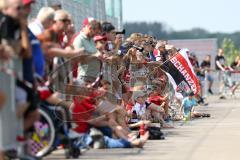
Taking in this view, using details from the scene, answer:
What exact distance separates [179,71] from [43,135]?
7.99 m

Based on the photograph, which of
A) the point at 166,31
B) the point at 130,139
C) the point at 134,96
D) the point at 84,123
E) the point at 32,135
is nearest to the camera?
the point at 32,135

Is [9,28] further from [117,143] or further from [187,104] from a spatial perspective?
[187,104]

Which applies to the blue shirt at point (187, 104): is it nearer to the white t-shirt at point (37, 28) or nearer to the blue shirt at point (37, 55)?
the white t-shirt at point (37, 28)

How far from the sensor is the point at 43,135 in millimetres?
9750

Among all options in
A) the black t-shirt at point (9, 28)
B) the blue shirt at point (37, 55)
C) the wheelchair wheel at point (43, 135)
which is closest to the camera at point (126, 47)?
the wheelchair wheel at point (43, 135)

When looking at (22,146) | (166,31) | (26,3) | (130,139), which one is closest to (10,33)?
(26,3)

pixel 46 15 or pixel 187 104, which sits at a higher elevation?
pixel 46 15

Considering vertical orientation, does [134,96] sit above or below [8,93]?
below

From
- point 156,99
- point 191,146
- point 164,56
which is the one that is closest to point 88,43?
point 191,146

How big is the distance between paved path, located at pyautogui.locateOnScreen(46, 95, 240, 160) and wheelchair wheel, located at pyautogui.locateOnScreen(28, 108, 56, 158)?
0.88 meters

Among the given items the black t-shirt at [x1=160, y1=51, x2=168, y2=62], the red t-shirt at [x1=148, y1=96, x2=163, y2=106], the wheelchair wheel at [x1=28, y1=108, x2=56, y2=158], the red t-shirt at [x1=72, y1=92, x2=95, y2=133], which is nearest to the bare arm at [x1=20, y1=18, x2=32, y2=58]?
the wheelchair wheel at [x1=28, y1=108, x2=56, y2=158]

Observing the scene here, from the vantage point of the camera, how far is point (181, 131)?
621 inches

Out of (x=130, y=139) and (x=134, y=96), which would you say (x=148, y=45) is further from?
(x=130, y=139)

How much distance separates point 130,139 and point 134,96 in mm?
3946
